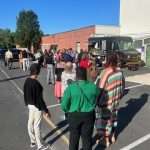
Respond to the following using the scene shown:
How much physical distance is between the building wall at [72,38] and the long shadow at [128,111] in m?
28.0

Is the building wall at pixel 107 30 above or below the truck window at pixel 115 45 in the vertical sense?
above

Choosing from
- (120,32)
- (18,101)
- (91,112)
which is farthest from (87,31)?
(91,112)

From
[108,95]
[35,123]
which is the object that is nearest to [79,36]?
[108,95]

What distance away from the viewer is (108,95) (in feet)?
19.2

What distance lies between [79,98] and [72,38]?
132 ft

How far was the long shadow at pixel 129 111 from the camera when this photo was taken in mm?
7439

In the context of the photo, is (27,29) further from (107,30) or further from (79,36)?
(107,30)

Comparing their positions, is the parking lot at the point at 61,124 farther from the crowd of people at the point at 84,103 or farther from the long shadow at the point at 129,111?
the crowd of people at the point at 84,103

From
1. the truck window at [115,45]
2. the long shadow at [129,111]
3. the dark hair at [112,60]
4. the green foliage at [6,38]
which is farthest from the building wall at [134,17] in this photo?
the green foliage at [6,38]

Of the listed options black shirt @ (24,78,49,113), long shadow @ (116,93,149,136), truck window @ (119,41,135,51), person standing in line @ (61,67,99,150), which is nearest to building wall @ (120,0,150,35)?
truck window @ (119,41,135,51)

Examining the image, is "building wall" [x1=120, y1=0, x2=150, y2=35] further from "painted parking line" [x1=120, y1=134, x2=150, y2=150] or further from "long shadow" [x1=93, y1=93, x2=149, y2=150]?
"painted parking line" [x1=120, y1=134, x2=150, y2=150]

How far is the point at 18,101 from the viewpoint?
10.7 metres

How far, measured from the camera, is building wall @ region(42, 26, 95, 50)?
39.4 m

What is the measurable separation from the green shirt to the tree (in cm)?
6247
